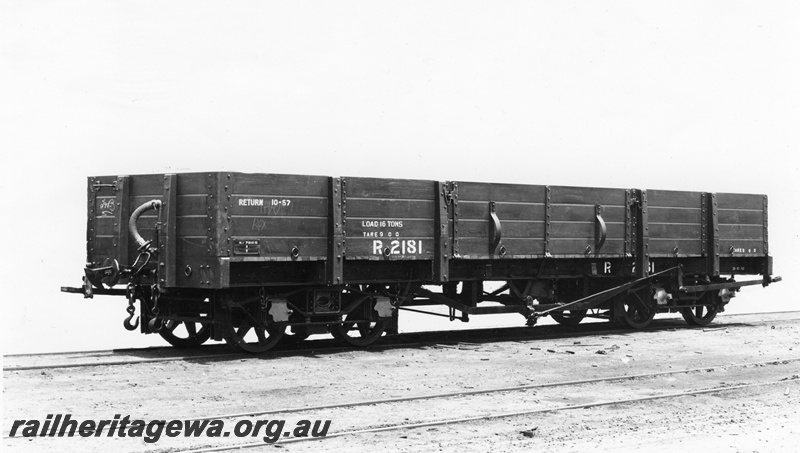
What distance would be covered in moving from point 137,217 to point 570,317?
8.89m

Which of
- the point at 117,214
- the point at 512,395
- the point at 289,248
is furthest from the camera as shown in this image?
the point at 117,214

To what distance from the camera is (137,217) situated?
15172 millimetres

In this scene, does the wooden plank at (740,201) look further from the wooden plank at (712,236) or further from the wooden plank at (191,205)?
the wooden plank at (191,205)

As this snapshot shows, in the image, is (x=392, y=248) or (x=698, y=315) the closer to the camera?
(x=392, y=248)

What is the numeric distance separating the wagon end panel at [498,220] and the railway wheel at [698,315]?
4793mm

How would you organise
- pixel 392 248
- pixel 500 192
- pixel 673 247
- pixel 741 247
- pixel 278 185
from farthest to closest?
pixel 741 247 → pixel 673 247 → pixel 500 192 → pixel 392 248 → pixel 278 185

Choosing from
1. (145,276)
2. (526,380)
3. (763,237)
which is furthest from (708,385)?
(763,237)

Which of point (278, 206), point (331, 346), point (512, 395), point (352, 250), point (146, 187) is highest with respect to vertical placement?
point (146, 187)

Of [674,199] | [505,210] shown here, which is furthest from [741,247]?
[505,210]

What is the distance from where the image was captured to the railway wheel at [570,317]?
794 inches

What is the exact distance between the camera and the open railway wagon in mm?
14727

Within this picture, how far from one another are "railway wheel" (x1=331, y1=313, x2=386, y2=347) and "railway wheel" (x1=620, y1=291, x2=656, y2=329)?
5.75m

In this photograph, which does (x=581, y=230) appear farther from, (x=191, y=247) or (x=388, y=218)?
(x=191, y=247)

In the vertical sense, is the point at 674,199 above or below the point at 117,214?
above
